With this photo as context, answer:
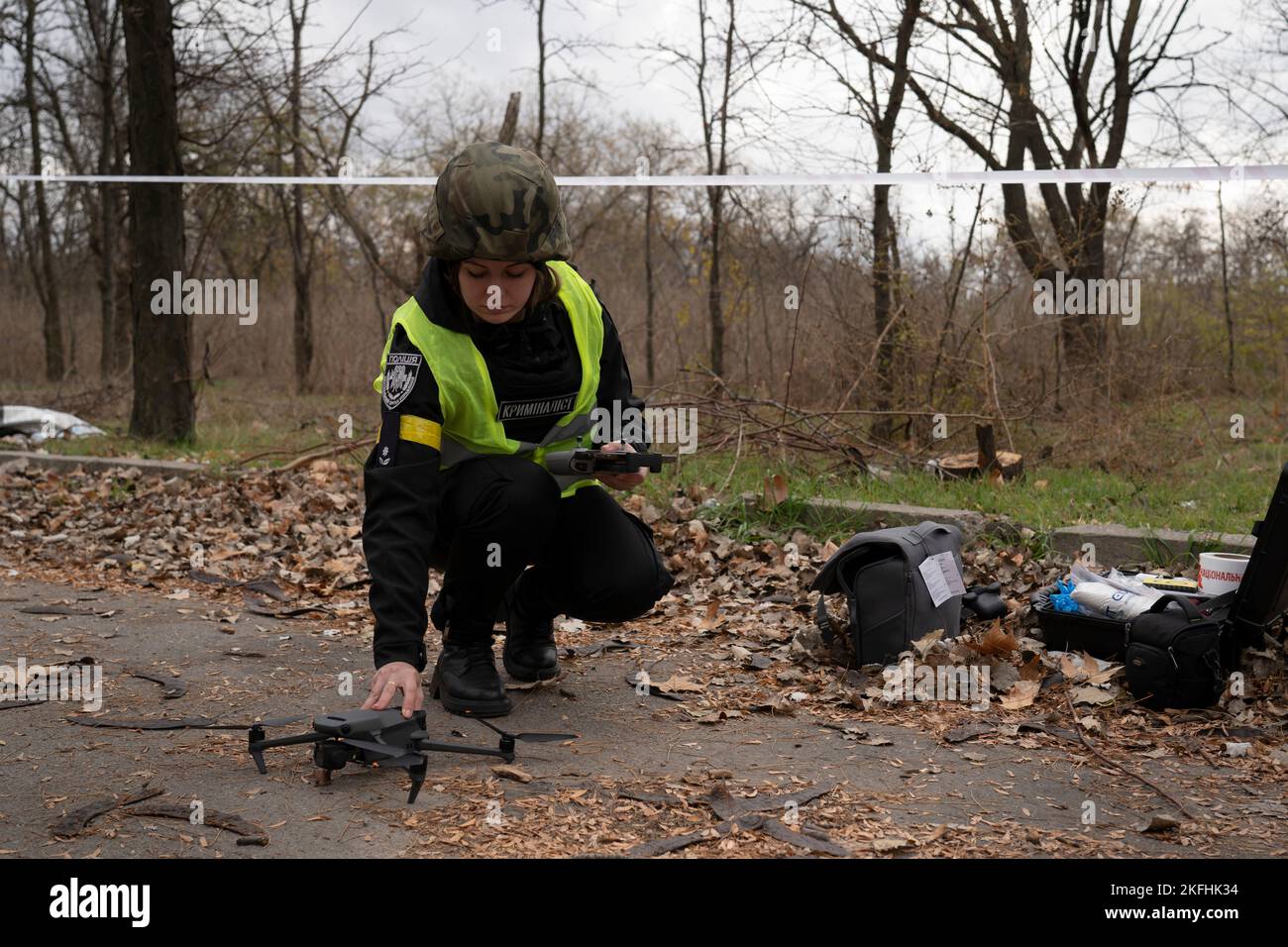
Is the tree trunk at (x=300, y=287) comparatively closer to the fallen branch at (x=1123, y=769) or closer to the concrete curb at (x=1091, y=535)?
the concrete curb at (x=1091, y=535)

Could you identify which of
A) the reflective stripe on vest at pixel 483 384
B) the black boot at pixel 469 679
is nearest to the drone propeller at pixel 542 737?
the black boot at pixel 469 679

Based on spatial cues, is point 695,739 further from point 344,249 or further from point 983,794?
point 344,249

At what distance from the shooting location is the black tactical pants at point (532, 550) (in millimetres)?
3408

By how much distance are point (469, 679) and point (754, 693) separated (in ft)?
3.11

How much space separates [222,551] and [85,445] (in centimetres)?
384

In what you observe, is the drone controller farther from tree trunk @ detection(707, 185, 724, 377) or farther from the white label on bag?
tree trunk @ detection(707, 185, 724, 377)

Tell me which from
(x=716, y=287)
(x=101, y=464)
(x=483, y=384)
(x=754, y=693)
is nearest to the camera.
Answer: (x=483, y=384)

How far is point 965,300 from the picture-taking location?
781cm

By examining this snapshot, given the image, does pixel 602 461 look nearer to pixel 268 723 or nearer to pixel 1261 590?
pixel 268 723

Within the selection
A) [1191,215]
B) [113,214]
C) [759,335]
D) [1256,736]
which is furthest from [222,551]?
[113,214]

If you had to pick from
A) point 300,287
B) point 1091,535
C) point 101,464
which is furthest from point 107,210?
point 1091,535

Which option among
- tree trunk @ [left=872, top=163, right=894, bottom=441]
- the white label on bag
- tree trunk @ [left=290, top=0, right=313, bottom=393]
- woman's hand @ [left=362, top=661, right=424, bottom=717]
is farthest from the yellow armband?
tree trunk @ [left=290, top=0, right=313, bottom=393]

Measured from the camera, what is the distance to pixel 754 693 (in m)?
3.89

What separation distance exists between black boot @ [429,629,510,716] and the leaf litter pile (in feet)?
1.50
